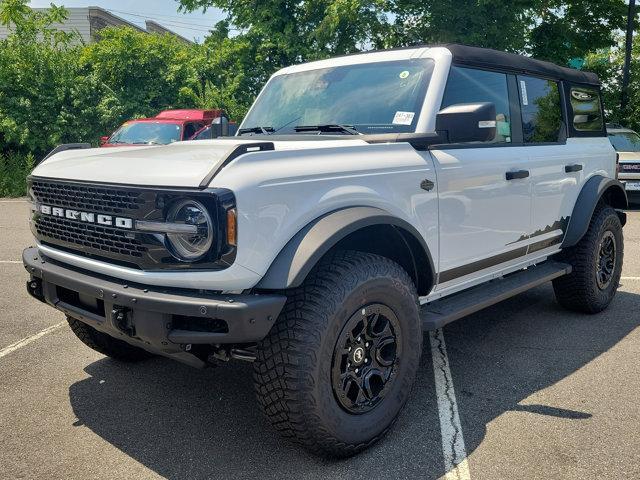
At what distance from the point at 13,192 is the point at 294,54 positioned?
802cm

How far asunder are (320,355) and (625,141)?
40.1 ft

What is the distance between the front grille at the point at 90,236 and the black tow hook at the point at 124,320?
25 centimetres

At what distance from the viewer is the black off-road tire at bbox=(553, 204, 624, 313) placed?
Answer: 4.74 metres

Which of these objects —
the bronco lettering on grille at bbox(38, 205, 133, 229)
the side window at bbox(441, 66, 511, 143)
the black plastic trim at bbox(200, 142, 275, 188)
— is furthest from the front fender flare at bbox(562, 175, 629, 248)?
the bronco lettering on grille at bbox(38, 205, 133, 229)

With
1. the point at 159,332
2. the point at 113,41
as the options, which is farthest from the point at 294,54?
the point at 159,332

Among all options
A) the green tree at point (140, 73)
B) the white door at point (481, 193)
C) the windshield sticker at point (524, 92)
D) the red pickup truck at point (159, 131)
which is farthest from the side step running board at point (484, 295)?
the green tree at point (140, 73)

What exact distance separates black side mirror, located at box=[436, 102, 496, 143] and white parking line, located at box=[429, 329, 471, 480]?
149 cm

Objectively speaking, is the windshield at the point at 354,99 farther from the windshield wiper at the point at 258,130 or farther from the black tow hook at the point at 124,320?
the black tow hook at the point at 124,320

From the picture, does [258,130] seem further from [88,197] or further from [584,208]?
[584,208]

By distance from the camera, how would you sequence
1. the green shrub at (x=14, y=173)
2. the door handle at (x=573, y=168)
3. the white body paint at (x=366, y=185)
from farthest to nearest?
the green shrub at (x=14, y=173) < the door handle at (x=573, y=168) < the white body paint at (x=366, y=185)

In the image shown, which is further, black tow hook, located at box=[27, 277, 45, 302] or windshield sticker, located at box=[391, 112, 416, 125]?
windshield sticker, located at box=[391, 112, 416, 125]

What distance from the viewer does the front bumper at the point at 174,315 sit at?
7.59 feet

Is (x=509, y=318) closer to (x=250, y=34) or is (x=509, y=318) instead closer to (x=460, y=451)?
(x=460, y=451)

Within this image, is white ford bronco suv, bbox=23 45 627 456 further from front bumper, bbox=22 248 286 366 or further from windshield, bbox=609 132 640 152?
windshield, bbox=609 132 640 152
